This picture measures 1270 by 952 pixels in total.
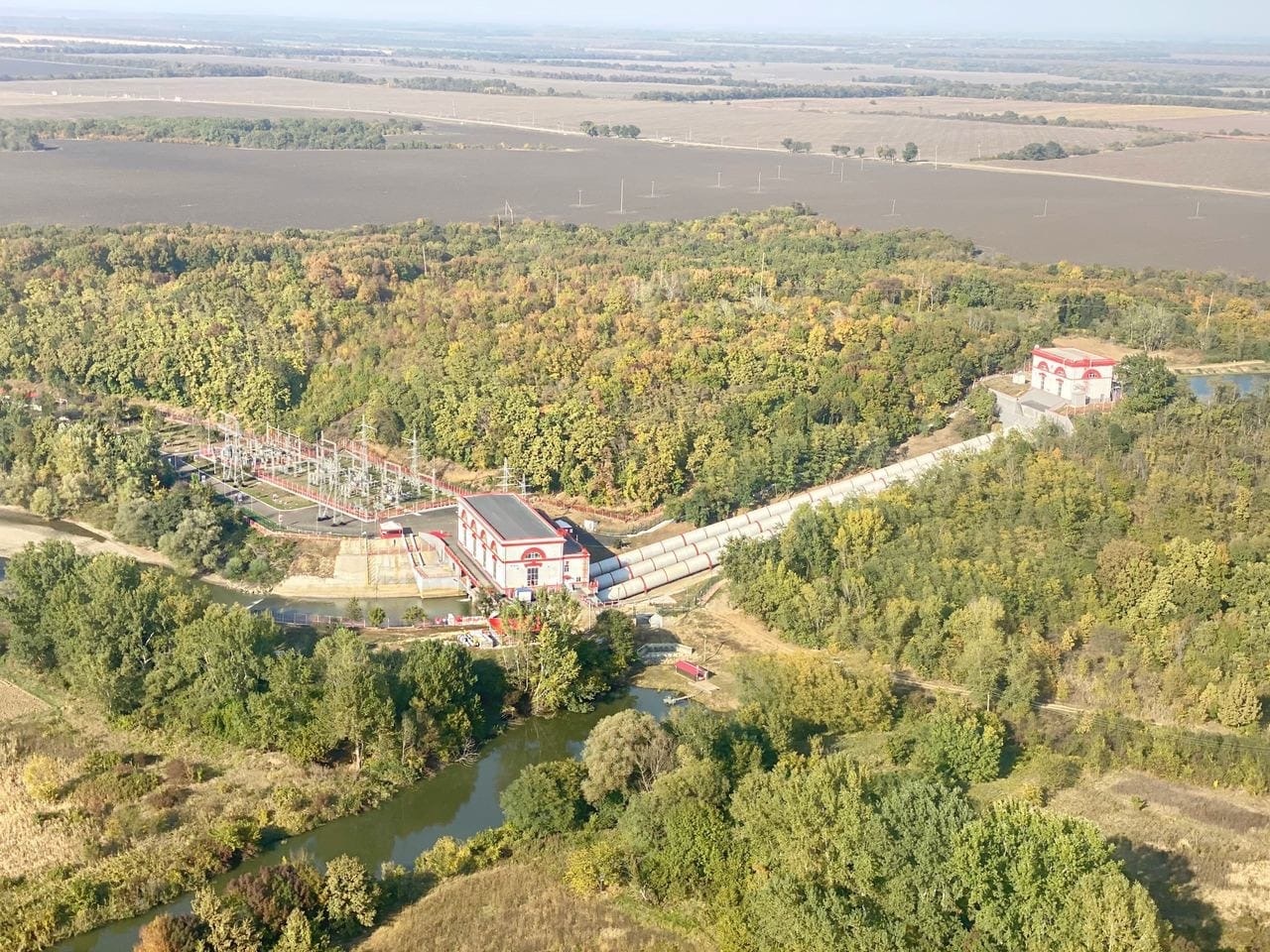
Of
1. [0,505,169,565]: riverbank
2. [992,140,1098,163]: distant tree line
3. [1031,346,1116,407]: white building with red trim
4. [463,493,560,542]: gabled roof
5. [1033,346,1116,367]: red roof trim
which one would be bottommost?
[0,505,169,565]: riverbank

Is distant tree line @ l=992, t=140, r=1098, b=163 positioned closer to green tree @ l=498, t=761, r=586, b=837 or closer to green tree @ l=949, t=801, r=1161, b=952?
green tree @ l=498, t=761, r=586, b=837

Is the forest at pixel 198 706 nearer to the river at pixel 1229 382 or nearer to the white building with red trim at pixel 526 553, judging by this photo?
the white building with red trim at pixel 526 553

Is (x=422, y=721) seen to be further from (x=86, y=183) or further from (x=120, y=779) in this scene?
(x=86, y=183)

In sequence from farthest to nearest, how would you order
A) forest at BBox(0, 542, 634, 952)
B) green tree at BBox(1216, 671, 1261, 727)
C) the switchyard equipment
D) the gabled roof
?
the switchyard equipment < the gabled roof < green tree at BBox(1216, 671, 1261, 727) < forest at BBox(0, 542, 634, 952)

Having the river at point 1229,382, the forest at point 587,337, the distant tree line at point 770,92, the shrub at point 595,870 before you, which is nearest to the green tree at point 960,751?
the shrub at point 595,870

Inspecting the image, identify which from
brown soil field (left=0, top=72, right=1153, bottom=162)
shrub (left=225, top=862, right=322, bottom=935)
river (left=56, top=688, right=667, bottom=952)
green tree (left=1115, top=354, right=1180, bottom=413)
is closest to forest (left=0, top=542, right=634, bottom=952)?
river (left=56, top=688, right=667, bottom=952)

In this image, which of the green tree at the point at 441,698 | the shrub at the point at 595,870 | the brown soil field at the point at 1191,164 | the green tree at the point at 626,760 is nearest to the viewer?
the shrub at the point at 595,870

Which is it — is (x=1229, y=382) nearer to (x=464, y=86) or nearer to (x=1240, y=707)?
(x=1240, y=707)
